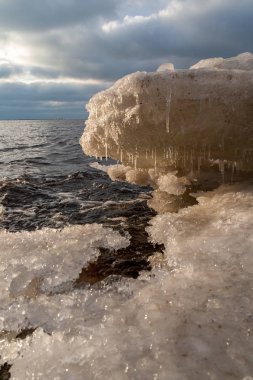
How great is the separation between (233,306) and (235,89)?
471 cm

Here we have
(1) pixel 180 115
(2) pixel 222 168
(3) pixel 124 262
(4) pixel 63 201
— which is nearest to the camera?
(3) pixel 124 262

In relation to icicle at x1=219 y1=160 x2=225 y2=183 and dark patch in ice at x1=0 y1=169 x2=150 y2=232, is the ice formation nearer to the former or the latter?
icicle at x1=219 y1=160 x2=225 y2=183

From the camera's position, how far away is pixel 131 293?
3859mm

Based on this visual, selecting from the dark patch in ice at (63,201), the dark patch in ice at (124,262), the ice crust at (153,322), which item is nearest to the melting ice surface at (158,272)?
the ice crust at (153,322)

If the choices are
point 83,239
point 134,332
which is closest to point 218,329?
point 134,332

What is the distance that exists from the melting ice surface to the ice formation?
0.02 metres

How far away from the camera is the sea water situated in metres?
2.72

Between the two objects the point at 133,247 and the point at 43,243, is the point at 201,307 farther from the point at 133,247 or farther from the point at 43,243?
the point at 43,243

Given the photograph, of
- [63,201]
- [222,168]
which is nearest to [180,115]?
[222,168]

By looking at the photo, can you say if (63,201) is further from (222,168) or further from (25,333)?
(25,333)

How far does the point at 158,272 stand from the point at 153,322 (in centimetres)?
122

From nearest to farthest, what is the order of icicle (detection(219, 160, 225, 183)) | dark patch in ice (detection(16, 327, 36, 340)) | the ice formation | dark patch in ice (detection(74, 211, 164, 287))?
dark patch in ice (detection(16, 327, 36, 340)), dark patch in ice (detection(74, 211, 164, 287)), the ice formation, icicle (detection(219, 160, 225, 183))

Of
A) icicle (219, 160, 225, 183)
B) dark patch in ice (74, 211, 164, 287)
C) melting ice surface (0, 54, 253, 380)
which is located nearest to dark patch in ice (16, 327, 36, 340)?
melting ice surface (0, 54, 253, 380)

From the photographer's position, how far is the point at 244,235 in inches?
196
